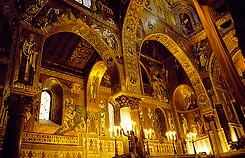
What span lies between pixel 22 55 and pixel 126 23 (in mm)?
4752

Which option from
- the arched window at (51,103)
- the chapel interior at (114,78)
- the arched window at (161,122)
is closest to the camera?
the chapel interior at (114,78)

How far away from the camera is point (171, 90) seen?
13852 mm

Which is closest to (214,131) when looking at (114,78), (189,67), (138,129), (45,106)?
(189,67)

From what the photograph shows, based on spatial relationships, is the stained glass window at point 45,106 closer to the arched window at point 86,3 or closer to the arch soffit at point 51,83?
the arch soffit at point 51,83

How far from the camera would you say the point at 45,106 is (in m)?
9.05

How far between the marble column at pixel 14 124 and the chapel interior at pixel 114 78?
2cm

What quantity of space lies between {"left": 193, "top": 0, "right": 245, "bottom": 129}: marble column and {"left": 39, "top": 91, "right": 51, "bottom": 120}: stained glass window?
772 centimetres

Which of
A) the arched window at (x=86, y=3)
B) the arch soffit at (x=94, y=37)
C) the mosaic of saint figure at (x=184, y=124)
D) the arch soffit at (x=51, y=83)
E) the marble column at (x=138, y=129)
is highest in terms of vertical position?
the arched window at (x=86, y=3)

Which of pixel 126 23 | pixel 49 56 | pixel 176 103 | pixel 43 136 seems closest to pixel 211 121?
pixel 176 103

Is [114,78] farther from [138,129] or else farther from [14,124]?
[14,124]

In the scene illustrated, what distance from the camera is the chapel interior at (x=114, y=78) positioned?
15.3 ft

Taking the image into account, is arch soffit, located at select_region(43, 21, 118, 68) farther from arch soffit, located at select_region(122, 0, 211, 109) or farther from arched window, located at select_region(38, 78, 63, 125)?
arched window, located at select_region(38, 78, 63, 125)

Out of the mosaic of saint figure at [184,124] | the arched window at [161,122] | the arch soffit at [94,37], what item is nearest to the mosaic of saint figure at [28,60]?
the arch soffit at [94,37]

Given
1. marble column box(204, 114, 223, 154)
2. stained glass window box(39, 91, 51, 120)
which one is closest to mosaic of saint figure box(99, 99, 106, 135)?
stained glass window box(39, 91, 51, 120)
